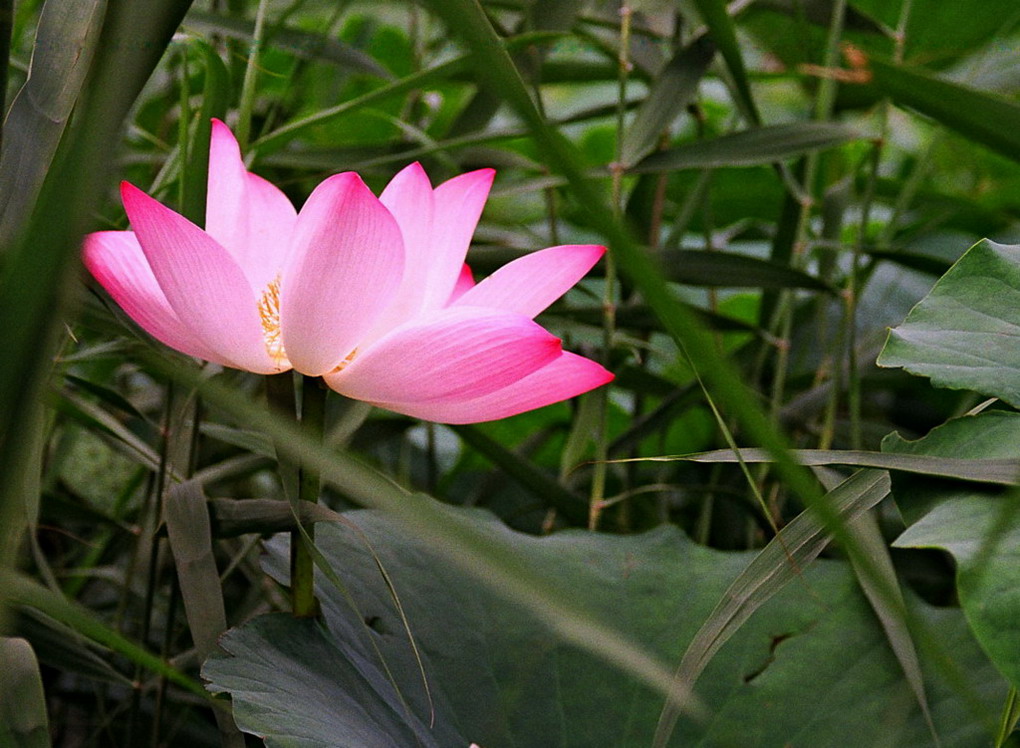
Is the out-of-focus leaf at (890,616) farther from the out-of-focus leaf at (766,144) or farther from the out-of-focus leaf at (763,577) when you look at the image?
the out-of-focus leaf at (766,144)

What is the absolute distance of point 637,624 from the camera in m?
0.52

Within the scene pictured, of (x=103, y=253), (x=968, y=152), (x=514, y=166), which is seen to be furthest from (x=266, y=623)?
(x=968, y=152)

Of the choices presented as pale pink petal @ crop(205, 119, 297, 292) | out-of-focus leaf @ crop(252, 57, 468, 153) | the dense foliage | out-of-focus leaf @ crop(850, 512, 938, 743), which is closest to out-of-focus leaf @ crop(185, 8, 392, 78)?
the dense foliage

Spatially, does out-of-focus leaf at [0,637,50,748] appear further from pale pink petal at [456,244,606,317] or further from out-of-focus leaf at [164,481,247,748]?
pale pink petal at [456,244,606,317]

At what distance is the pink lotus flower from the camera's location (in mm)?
326

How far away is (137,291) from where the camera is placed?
351mm

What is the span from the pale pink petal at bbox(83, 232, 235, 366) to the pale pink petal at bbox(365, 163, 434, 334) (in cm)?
7

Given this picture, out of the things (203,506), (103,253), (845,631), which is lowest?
(845,631)

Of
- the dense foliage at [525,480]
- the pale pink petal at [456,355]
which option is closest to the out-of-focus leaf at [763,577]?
the dense foliage at [525,480]

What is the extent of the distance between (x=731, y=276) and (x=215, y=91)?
36cm

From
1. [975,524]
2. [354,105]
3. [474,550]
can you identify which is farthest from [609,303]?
[474,550]

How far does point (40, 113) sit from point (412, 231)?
148mm

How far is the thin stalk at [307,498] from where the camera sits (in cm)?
37

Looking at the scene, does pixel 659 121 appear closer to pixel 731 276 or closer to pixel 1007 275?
pixel 731 276
